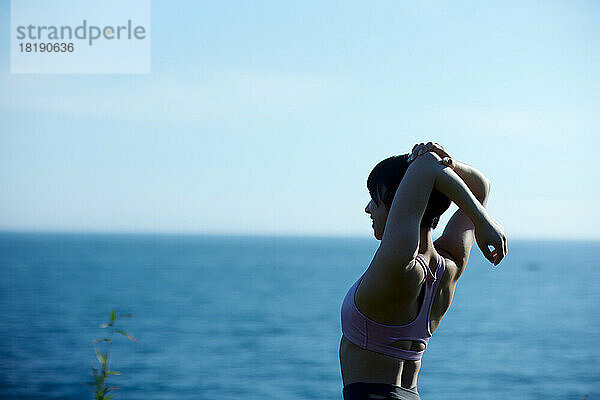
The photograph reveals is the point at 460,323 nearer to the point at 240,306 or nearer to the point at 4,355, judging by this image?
the point at 240,306

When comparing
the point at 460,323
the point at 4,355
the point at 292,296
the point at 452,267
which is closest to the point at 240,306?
the point at 292,296

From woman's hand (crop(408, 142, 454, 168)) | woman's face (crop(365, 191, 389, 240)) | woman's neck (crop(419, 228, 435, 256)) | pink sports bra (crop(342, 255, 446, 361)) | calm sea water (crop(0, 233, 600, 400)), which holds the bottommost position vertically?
calm sea water (crop(0, 233, 600, 400))

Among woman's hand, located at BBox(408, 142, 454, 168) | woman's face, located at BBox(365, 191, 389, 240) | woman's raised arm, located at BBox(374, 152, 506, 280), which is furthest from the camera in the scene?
woman's face, located at BBox(365, 191, 389, 240)

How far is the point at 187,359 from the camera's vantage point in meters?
35.8

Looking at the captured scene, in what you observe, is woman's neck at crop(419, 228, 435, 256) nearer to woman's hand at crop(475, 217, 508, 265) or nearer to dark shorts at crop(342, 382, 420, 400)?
woman's hand at crop(475, 217, 508, 265)

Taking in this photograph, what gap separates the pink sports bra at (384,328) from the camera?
226cm

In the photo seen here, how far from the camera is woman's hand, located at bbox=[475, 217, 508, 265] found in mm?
2174

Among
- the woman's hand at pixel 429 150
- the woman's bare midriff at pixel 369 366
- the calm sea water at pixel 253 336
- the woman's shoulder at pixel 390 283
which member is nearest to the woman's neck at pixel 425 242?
the woman's shoulder at pixel 390 283

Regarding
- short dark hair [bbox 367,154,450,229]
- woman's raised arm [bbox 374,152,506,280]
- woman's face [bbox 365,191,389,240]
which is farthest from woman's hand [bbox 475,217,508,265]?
woman's face [bbox 365,191,389,240]

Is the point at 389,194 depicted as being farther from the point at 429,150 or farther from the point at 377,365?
the point at 377,365

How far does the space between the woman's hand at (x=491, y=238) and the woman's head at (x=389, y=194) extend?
18cm

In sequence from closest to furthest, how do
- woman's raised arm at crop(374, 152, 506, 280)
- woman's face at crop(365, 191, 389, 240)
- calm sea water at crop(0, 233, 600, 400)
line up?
woman's raised arm at crop(374, 152, 506, 280) → woman's face at crop(365, 191, 389, 240) → calm sea water at crop(0, 233, 600, 400)

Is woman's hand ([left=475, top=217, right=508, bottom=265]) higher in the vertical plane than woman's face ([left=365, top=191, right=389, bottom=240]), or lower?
lower

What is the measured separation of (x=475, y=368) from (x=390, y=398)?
34.6 m
